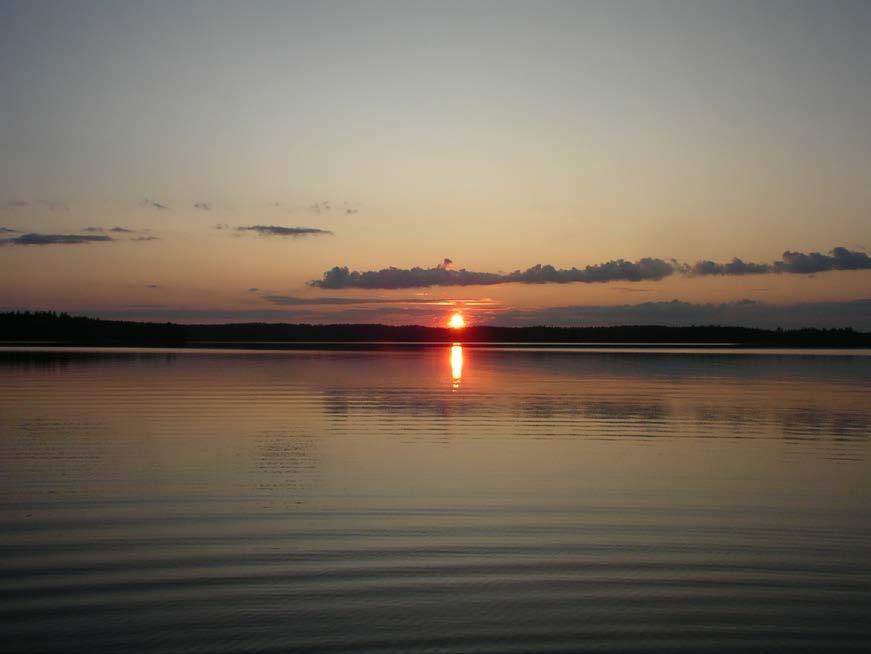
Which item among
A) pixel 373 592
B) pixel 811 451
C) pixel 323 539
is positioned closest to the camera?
pixel 373 592

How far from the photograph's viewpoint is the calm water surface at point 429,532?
838cm

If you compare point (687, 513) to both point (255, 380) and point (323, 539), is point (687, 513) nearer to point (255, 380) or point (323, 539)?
point (323, 539)

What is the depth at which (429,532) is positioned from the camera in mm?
12211

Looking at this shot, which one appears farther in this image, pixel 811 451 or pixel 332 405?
pixel 332 405

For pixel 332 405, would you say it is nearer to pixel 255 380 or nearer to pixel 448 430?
pixel 448 430

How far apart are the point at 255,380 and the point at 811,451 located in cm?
2857

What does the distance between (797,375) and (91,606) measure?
4973 centimetres

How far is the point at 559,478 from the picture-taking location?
16.7 meters

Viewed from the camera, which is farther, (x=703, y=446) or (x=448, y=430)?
(x=448, y=430)

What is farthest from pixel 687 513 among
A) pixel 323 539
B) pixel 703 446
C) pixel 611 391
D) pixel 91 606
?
pixel 611 391

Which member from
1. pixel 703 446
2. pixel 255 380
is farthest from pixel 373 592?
pixel 255 380

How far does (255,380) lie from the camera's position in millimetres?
42656

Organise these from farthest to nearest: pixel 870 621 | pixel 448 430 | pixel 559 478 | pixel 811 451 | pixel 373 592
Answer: pixel 448 430 < pixel 811 451 < pixel 559 478 < pixel 373 592 < pixel 870 621

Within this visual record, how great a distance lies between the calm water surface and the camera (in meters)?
8.38
